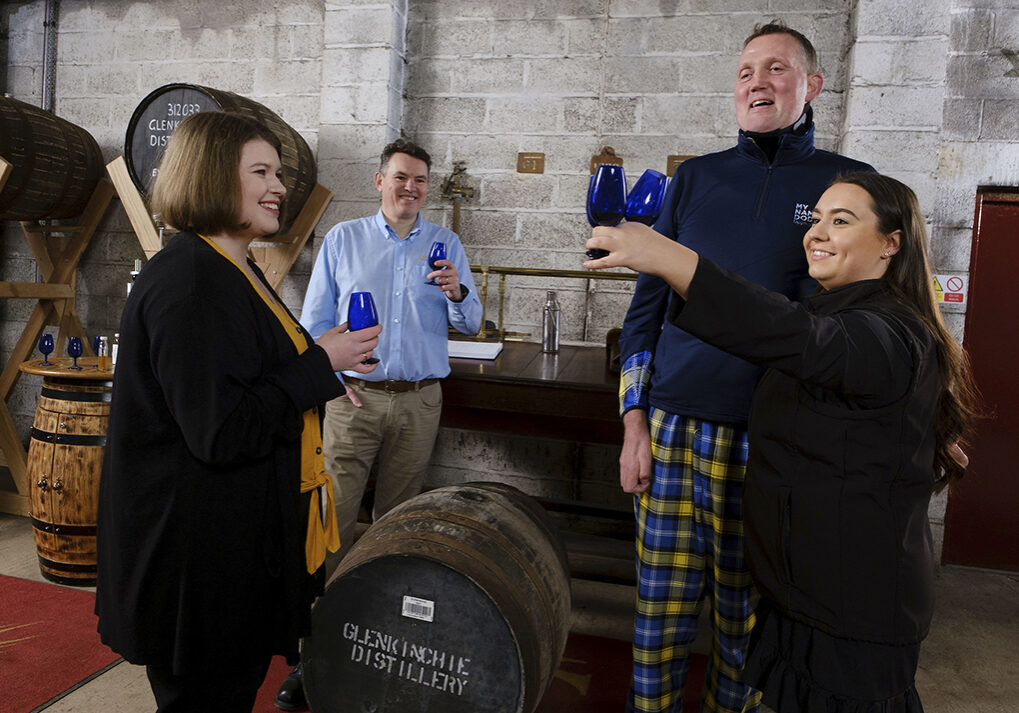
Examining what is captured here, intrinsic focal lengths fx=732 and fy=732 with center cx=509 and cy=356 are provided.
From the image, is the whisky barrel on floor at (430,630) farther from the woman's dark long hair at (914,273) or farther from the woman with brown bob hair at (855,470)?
the woman's dark long hair at (914,273)

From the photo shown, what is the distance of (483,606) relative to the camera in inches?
67.8

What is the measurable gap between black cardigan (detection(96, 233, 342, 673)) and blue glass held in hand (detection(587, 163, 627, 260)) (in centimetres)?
62

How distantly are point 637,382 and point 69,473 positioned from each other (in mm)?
2445

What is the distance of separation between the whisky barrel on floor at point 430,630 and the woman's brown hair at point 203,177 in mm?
877

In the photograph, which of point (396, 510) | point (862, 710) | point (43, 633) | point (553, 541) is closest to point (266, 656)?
point (396, 510)

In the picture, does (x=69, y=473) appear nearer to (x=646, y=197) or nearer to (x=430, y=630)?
(x=430, y=630)

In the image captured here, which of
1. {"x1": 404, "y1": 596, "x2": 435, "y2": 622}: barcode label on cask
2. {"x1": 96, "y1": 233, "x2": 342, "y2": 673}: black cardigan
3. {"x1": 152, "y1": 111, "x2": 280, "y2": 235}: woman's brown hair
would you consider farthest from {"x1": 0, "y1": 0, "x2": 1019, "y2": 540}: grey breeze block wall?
{"x1": 96, "y1": 233, "x2": 342, "y2": 673}: black cardigan

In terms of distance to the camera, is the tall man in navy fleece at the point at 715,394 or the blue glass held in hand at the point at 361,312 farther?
the tall man in navy fleece at the point at 715,394

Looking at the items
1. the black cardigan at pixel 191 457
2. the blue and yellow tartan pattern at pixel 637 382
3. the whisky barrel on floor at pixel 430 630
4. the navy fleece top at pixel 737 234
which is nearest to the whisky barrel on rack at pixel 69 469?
the whisky barrel on floor at pixel 430 630

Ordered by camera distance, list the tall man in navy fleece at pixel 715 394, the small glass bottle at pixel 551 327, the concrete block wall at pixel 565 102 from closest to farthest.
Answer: the tall man in navy fleece at pixel 715 394 → the small glass bottle at pixel 551 327 → the concrete block wall at pixel 565 102

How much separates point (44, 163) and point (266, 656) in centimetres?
331

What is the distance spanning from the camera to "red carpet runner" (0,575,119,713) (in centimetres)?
227

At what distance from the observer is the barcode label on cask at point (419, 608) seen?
68.5 inches

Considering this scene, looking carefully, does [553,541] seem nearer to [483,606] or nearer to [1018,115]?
[483,606]
